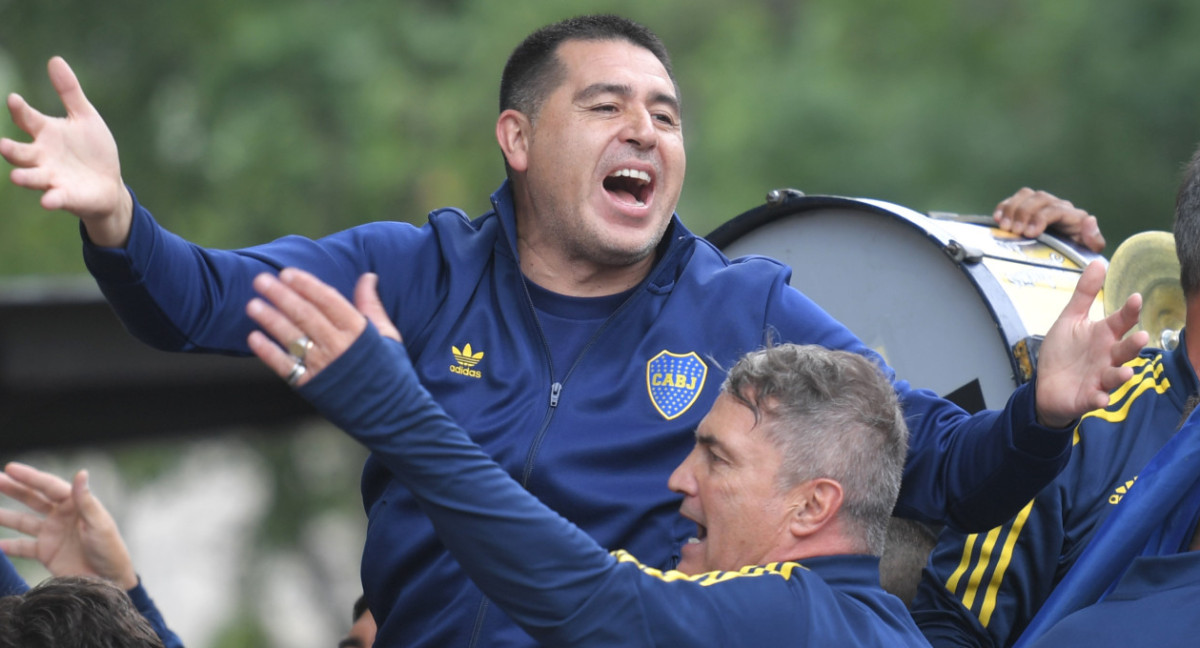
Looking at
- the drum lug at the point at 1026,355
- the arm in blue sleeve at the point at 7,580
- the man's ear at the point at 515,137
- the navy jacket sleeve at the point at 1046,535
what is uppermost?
the man's ear at the point at 515,137

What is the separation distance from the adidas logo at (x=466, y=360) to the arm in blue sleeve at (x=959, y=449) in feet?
2.10

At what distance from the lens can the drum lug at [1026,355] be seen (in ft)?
12.0

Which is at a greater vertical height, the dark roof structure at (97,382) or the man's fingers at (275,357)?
the man's fingers at (275,357)

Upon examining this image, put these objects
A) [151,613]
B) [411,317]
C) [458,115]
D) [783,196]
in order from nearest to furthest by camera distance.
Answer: [411,317], [151,613], [783,196], [458,115]

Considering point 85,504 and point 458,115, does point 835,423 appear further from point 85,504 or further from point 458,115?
point 458,115

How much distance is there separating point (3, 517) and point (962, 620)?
2382mm

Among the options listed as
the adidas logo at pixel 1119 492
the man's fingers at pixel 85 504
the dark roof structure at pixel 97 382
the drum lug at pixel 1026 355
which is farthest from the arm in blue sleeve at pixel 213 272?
the dark roof structure at pixel 97 382

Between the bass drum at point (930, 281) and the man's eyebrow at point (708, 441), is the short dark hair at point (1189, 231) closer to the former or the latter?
the bass drum at point (930, 281)

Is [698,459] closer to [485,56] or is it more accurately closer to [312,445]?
[485,56]

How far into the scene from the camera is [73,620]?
114 inches

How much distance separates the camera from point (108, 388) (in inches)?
305

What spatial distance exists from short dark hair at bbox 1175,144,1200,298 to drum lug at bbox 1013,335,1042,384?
36 centimetres

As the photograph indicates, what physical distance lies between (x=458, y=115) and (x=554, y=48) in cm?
980

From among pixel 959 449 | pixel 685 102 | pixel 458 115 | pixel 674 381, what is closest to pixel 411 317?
pixel 674 381
